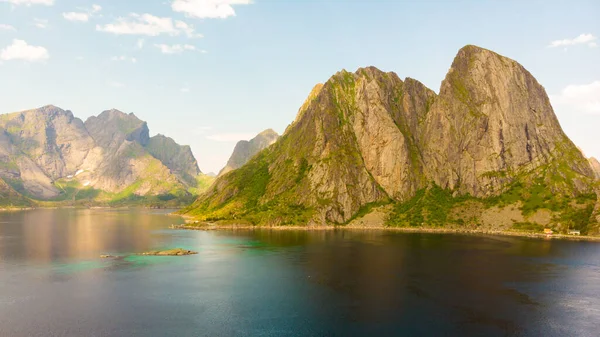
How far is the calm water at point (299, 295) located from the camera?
96.1 m

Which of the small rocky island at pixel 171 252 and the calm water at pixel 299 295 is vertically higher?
the small rocky island at pixel 171 252

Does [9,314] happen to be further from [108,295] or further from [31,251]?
[31,251]

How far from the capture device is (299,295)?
400ft

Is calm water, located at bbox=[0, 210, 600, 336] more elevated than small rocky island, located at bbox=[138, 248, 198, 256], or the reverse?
small rocky island, located at bbox=[138, 248, 198, 256]

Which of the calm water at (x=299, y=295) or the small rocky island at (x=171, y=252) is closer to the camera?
the calm water at (x=299, y=295)

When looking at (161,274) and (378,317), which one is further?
(161,274)

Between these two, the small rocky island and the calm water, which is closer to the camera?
the calm water

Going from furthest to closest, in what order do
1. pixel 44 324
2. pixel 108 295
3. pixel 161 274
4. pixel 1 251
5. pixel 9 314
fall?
pixel 1 251 < pixel 161 274 < pixel 108 295 < pixel 9 314 < pixel 44 324

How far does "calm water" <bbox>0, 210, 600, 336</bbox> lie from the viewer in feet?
315

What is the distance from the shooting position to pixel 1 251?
19150 cm

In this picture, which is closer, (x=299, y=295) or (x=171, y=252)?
(x=299, y=295)

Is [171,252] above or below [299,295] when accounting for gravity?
above

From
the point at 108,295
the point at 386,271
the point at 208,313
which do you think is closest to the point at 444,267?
the point at 386,271

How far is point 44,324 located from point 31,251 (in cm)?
11712
